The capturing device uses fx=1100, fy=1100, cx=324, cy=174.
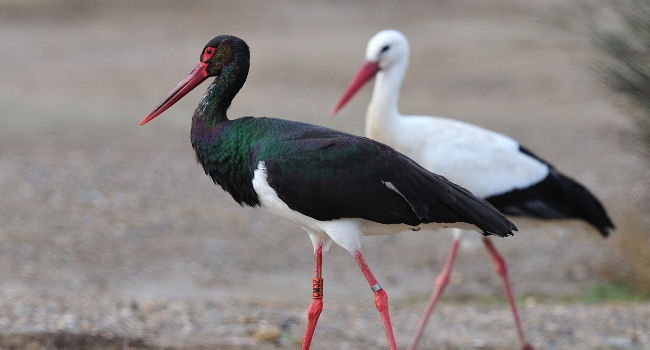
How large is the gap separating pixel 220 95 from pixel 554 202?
2851 millimetres

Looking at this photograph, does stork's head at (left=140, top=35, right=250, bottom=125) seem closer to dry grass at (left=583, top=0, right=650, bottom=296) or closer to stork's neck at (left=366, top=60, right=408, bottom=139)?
stork's neck at (left=366, top=60, right=408, bottom=139)

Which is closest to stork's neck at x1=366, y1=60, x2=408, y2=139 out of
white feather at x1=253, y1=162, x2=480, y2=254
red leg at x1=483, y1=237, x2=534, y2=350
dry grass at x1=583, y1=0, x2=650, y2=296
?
red leg at x1=483, y1=237, x2=534, y2=350

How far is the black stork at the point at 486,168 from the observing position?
23.1 feet

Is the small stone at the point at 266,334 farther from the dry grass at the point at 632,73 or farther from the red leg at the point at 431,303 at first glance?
the dry grass at the point at 632,73

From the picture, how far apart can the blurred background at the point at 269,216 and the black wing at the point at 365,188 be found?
1.40 m

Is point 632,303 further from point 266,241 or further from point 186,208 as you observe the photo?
point 186,208

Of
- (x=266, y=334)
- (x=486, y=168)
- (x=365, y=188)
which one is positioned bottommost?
(x=266, y=334)

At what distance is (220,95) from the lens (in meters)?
5.37

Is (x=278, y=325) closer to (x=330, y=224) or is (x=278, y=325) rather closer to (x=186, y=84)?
(x=330, y=224)

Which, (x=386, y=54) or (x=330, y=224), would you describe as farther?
(x=386, y=54)

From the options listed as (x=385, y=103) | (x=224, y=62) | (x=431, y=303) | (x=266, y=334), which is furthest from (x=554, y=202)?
(x=224, y=62)

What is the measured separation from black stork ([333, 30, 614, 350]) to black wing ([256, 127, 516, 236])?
5.98 feet

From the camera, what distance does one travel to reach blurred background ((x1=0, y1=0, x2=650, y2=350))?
697 cm

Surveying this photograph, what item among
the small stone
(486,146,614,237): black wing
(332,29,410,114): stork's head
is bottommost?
the small stone
